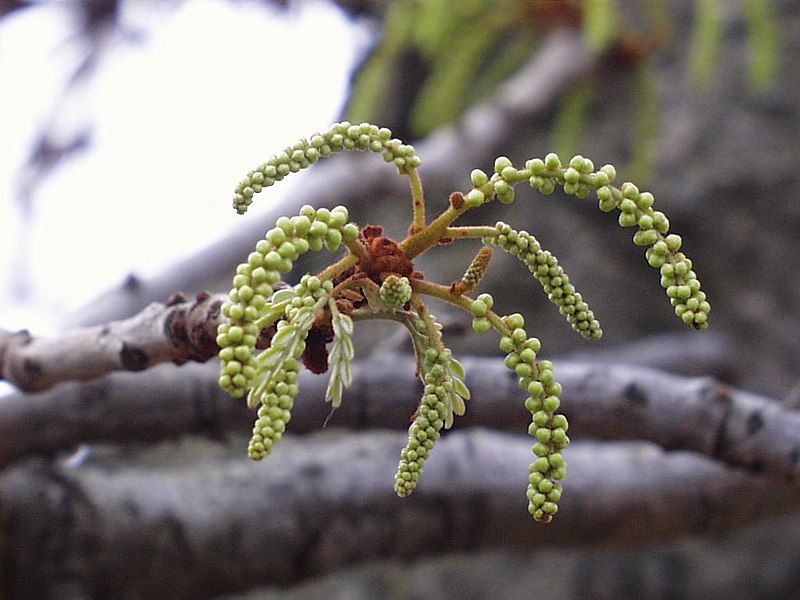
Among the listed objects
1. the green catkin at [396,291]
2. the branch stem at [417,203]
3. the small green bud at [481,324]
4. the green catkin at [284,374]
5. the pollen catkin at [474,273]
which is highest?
the branch stem at [417,203]

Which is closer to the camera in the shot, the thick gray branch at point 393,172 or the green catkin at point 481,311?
the green catkin at point 481,311

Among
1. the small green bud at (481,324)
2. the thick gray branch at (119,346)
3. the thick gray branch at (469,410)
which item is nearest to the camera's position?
the small green bud at (481,324)

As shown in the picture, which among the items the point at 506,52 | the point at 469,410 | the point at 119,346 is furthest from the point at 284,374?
the point at 506,52

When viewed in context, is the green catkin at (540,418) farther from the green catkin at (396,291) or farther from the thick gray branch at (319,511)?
the thick gray branch at (319,511)

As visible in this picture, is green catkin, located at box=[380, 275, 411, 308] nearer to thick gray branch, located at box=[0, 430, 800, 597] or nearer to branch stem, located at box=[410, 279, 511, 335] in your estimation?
branch stem, located at box=[410, 279, 511, 335]

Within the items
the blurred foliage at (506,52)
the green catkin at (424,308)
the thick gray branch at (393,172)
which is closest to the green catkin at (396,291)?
the green catkin at (424,308)
